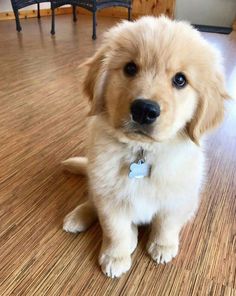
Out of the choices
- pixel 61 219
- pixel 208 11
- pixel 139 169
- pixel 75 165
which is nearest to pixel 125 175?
pixel 139 169

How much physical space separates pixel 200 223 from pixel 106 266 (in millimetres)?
429

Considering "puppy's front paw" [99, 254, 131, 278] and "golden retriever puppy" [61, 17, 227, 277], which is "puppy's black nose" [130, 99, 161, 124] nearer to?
"golden retriever puppy" [61, 17, 227, 277]

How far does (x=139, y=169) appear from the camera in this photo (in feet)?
3.15

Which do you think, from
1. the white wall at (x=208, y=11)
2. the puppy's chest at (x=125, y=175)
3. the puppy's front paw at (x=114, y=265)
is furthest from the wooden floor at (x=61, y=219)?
the white wall at (x=208, y=11)

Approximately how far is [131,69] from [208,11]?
615 cm

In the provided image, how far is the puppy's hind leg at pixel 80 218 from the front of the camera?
46.6 inches

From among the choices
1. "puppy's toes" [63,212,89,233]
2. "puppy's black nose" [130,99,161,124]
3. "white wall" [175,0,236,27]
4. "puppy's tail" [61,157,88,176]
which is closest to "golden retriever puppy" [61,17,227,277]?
"puppy's black nose" [130,99,161,124]

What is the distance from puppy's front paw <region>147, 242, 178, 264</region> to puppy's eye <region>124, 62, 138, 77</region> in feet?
1.86

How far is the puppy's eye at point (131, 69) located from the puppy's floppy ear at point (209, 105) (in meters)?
0.18

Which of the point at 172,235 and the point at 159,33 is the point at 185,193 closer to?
the point at 172,235

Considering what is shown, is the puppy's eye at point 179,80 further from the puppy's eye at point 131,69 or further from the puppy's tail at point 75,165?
the puppy's tail at point 75,165

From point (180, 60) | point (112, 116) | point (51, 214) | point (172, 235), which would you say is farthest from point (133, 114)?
point (51, 214)

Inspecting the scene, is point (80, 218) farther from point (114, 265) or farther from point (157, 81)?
point (157, 81)

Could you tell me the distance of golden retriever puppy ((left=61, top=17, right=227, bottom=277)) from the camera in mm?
866
